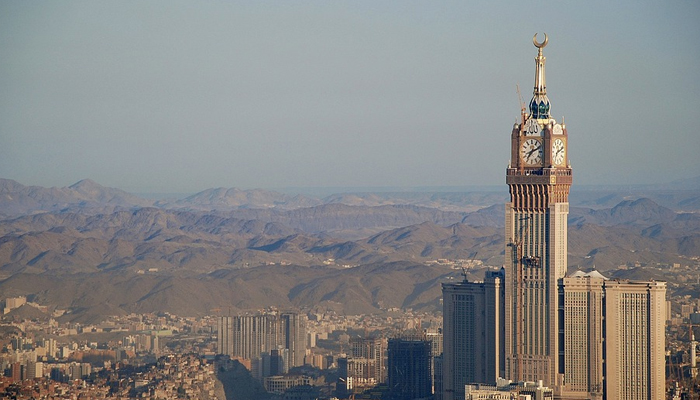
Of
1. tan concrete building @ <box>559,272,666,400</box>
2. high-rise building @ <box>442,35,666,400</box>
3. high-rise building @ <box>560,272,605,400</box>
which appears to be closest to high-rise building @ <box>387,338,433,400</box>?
high-rise building @ <box>442,35,666,400</box>

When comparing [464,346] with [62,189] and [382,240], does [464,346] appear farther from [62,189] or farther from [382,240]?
[62,189]

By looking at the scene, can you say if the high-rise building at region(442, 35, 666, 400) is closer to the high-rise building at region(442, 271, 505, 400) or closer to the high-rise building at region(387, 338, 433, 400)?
the high-rise building at region(442, 271, 505, 400)

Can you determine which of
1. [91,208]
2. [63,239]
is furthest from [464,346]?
[91,208]

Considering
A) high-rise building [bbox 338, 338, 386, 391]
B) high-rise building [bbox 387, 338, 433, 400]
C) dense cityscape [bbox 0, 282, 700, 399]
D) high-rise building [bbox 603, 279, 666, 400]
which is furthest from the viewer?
high-rise building [bbox 338, 338, 386, 391]

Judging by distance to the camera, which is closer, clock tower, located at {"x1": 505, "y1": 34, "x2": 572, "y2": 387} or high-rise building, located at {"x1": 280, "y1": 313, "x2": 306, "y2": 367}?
clock tower, located at {"x1": 505, "y1": 34, "x2": 572, "y2": 387}

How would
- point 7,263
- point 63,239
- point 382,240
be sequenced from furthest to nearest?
point 382,240 < point 63,239 < point 7,263

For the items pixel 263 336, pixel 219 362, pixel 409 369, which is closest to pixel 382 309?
pixel 263 336

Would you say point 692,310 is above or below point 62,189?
below
